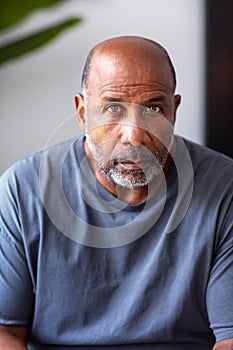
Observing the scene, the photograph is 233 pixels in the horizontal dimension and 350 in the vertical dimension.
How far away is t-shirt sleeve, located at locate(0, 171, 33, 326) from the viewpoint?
1.17 metres

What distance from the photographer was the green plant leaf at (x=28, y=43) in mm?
366

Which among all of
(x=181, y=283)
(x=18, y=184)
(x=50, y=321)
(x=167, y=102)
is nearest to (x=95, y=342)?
(x=50, y=321)

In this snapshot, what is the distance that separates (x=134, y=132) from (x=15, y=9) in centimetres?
76

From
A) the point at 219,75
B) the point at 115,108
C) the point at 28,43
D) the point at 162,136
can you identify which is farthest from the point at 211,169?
the point at 28,43

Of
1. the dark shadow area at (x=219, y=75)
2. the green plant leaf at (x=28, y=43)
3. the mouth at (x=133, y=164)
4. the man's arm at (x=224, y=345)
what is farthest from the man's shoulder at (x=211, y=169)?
the green plant leaf at (x=28, y=43)

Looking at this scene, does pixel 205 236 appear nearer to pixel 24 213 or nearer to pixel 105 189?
pixel 105 189

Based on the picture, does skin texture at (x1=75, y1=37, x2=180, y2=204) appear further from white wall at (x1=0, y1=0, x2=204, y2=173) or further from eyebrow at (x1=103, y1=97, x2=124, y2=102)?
white wall at (x1=0, y1=0, x2=204, y2=173)

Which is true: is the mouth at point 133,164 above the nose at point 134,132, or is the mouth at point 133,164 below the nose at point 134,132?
below

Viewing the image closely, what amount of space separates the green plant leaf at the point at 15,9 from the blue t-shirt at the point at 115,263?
33.1 inches

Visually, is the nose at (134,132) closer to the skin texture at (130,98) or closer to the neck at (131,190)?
the skin texture at (130,98)

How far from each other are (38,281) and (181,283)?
10.6 inches

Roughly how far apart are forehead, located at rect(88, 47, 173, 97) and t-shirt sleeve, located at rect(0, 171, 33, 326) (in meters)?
0.29

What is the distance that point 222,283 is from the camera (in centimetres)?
116

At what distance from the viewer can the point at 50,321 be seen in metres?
1.20
